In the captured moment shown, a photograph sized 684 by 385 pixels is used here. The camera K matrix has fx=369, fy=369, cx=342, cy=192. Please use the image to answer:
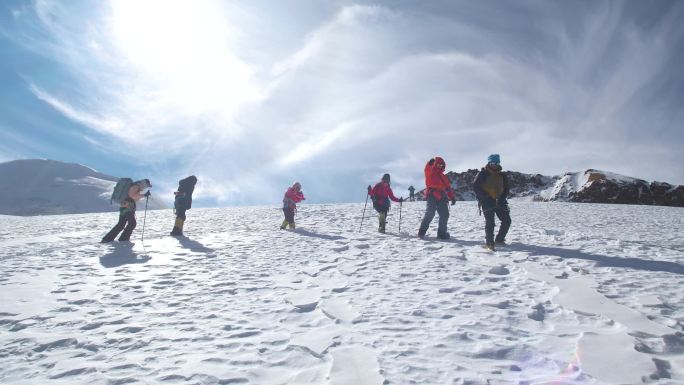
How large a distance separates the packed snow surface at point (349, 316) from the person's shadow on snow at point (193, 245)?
47 cm

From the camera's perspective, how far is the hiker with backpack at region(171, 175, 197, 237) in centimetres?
1227

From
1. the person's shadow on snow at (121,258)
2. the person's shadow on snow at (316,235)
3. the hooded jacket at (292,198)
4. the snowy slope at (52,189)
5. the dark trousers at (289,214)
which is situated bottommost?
the person's shadow on snow at (121,258)

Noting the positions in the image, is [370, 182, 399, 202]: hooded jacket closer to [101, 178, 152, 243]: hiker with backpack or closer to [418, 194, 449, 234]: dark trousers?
[418, 194, 449, 234]: dark trousers

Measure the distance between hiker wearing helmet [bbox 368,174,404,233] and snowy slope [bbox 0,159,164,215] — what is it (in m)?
154

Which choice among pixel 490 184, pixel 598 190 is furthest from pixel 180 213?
pixel 598 190

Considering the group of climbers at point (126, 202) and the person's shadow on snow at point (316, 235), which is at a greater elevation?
the group of climbers at point (126, 202)

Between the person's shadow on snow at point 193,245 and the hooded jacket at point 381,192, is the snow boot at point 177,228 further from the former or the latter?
the hooded jacket at point 381,192

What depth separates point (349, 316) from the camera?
4348mm

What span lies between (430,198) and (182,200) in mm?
8267

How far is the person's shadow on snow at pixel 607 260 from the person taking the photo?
6426 millimetres

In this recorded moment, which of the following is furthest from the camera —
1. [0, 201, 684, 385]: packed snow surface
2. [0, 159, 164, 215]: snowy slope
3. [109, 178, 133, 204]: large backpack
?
[0, 159, 164, 215]: snowy slope

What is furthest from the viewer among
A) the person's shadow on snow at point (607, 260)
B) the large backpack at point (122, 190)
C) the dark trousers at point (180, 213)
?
the dark trousers at point (180, 213)

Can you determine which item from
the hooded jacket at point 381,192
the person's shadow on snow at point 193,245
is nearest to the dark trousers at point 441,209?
the hooded jacket at point 381,192

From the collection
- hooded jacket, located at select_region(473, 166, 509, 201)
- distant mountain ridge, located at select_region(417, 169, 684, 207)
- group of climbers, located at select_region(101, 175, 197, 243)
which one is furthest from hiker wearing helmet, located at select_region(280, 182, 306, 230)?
distant mountain ridge, located at select_region(417, 169, 684, 207)
